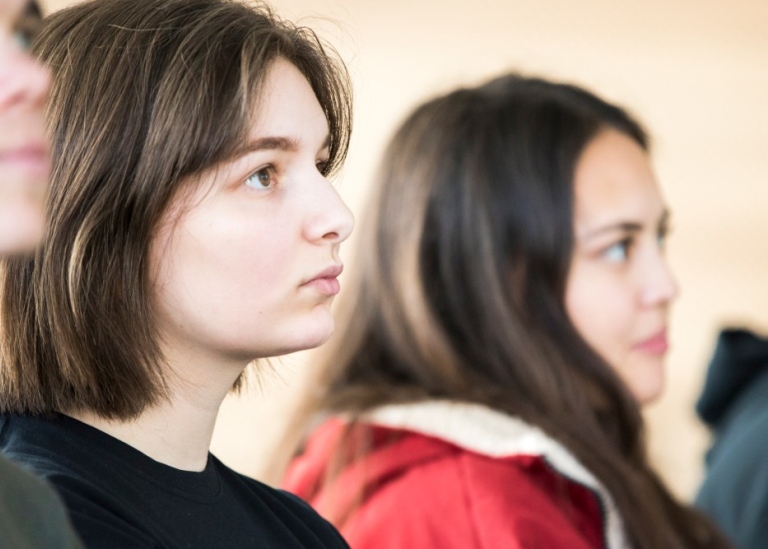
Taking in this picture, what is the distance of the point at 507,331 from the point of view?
152cm

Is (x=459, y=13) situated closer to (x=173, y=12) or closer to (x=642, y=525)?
(x=642, y=525)

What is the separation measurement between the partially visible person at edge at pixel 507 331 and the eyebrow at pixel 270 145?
67cm

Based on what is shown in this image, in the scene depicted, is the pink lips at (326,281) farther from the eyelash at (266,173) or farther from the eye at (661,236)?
the eye at (661,236)

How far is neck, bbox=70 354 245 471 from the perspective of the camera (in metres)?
0.81

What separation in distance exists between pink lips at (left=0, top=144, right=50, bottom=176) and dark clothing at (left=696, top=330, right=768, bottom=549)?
4.85 ft

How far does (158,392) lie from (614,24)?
265 cm

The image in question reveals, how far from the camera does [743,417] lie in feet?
6.49

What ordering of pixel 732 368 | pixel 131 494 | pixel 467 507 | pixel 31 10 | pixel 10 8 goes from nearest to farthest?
pixel 10 8 < pixel 31 10 < pixel 131 494 < pixel 467 507 < pixel 732 368

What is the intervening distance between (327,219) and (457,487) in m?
0.65

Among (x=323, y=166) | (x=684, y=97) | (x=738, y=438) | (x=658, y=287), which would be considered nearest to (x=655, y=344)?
(x=658, y=287)

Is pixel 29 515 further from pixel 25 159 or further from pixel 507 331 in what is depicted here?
pixel 507 331

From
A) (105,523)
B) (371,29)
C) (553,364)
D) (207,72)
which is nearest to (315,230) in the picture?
(207,72)

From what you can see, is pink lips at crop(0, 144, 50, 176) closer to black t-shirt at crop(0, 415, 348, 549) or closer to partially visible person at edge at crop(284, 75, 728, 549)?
black t-shirt at crop(0, 415, 348, 549)

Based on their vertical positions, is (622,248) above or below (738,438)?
above
